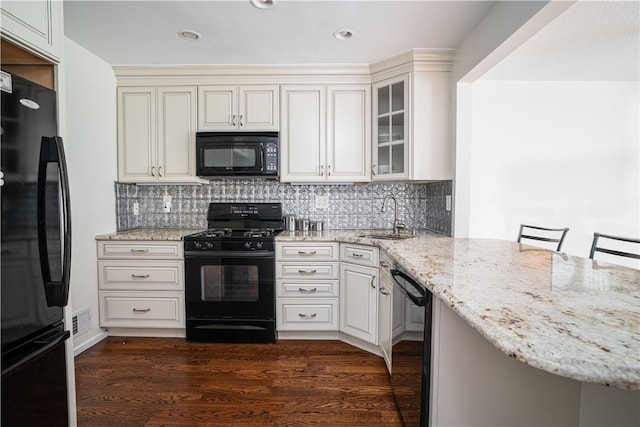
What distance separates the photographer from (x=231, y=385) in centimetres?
189

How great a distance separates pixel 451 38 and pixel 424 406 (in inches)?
92.2

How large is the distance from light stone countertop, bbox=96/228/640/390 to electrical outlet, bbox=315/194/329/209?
1.43m

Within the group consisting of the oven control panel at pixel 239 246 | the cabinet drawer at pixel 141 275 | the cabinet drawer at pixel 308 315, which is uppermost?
the oven control panel at pixel 239 246

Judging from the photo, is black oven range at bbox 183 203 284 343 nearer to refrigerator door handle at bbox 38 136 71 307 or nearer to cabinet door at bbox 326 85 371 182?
cabinet door at bbox 326 85 371 182

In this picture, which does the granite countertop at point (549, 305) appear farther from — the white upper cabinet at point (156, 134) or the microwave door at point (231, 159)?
the white upper cabinet at point (156, 134)

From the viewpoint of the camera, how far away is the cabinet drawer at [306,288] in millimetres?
2473

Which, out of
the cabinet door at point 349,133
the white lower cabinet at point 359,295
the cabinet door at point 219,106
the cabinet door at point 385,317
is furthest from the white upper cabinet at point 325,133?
the cabinet door at point 385,317

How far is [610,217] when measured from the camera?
116 inches

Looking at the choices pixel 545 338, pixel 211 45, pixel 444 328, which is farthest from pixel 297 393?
pixel 211 45

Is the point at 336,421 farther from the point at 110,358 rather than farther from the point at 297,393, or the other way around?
the point at 110,358

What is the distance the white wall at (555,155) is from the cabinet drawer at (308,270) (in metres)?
1.53

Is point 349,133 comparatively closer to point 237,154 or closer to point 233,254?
point 237,154

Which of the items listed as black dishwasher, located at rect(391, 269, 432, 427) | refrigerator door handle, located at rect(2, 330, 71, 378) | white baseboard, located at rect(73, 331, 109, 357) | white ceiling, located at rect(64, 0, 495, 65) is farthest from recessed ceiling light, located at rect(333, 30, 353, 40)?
white baseboard, located at rect(73, 331, 109, 357)

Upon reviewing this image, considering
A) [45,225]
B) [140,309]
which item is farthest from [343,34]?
[140,309]
